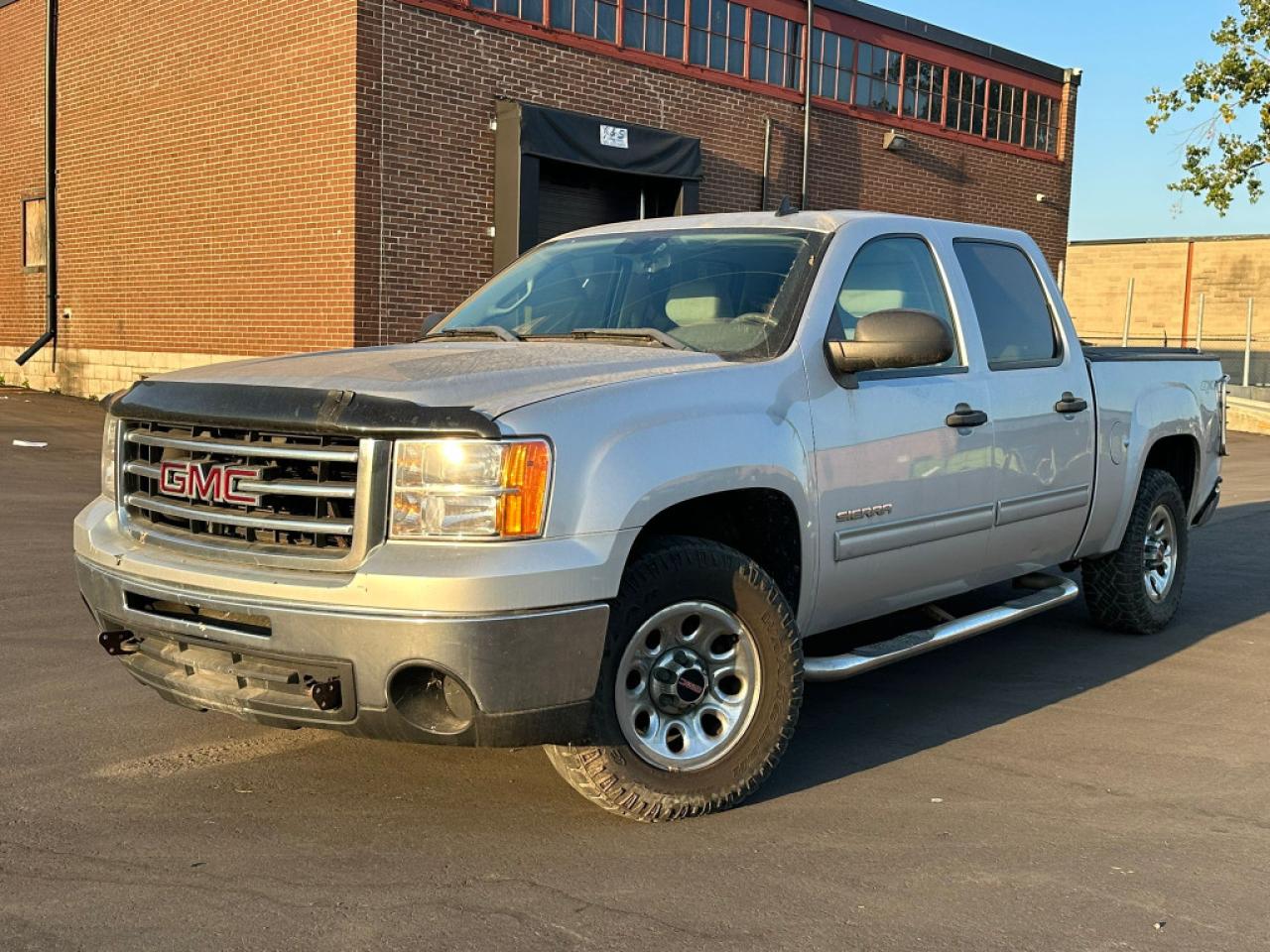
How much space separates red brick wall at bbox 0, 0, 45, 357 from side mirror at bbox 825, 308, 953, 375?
1949cm

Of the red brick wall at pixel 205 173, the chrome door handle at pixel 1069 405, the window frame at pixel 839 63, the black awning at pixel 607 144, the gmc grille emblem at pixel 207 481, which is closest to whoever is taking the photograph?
the gmc grille emblem at pixel 207 481

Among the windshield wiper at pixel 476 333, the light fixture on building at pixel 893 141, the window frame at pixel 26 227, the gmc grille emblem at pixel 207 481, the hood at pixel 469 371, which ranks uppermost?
the light fixture on building at pixel 893 141

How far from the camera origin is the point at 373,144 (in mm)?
15250

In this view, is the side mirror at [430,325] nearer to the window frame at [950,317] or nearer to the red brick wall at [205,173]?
the window frame at [950,317]

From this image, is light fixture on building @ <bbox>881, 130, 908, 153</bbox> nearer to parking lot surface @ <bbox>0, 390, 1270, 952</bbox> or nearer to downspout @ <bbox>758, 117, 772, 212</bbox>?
downspout @ <bbox>758, 117, 772, 212</bbox>

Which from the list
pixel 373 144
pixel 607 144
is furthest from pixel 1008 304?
pixel 607 144

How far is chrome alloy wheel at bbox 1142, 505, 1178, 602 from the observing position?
678 cm

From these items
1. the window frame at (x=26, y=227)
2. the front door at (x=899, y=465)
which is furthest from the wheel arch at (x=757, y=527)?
the window frame at (x=26, y=227)

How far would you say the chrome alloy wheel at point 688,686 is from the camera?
387 cm

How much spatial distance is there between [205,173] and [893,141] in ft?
38.0

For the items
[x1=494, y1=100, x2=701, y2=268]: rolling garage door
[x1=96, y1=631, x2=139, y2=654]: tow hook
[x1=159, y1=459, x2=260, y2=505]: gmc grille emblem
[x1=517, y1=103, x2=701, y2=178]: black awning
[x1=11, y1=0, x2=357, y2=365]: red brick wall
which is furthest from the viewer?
[x1=517, y1=103, x2=701, y2=178]: black awning

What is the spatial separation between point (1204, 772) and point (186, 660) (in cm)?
343

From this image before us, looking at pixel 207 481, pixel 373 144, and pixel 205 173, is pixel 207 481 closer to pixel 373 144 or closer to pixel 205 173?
pixel 373 144

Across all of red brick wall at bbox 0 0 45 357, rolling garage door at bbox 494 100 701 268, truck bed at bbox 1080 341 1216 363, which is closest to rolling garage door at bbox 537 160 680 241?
rolling garage door at bbox 494 100 701 268
